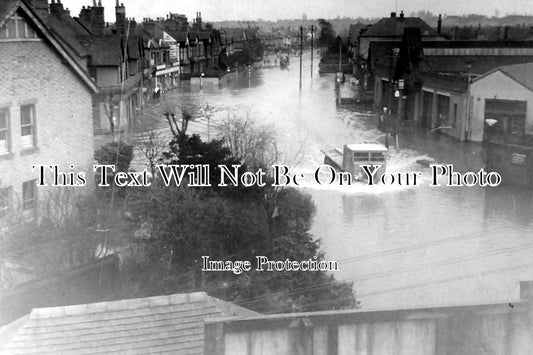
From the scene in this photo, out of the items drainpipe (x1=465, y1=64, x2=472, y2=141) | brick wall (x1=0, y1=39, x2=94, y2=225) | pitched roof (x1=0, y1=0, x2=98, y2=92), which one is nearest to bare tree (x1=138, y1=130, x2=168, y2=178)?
brick wall (x1=0, y1=39, x2=94, y2=225)

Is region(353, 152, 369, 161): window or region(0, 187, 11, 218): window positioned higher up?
region(353, 152, 369, 161): window

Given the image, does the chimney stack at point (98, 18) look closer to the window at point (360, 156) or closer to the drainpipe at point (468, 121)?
the window at point (360, 156)

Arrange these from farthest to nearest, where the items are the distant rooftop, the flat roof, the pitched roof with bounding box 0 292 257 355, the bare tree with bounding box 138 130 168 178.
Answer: the distant rooftop → the flat roof → the bare tree with bounding box 138 130 168 178 → the pitched roof with bounding box 0 292 257 355

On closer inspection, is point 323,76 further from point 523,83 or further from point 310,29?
point 523,83

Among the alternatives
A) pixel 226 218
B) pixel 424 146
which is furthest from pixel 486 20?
pixel 226 218

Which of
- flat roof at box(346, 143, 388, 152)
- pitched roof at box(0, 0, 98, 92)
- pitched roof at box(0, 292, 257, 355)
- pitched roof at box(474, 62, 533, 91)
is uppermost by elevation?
pitched roof at box(0, 0, 98, 92)

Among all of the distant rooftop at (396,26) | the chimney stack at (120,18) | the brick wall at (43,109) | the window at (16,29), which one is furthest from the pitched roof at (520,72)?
the window at (16,29)

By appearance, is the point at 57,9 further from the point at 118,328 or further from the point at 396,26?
the point at 118,328

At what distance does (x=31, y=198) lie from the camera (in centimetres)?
391

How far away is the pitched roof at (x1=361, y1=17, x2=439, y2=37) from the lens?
488 centimetres

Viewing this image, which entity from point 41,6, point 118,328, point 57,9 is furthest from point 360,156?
point 41,6

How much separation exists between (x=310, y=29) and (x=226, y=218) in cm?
155

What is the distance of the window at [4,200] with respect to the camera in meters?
3.82

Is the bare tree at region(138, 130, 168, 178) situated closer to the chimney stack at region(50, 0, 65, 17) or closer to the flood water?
the flood water
